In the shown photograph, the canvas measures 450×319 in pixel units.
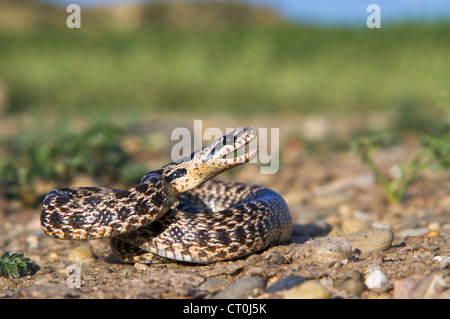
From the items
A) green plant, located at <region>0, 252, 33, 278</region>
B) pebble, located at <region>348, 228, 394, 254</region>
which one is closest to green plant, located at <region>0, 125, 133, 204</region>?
green plant, located at <region>0, 252, 33, 278</region>

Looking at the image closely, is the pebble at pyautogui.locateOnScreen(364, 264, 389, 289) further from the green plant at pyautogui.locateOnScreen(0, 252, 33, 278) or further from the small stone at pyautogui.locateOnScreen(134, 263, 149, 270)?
the green plant at pyautogui.locateOnScreen(0, 252, 33, 278)

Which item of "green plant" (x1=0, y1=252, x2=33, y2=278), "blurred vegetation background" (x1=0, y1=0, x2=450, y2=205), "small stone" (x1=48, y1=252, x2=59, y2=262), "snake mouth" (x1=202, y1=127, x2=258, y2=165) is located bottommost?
"small stone" (x1=48, y1=252, x2=59, y2=262)

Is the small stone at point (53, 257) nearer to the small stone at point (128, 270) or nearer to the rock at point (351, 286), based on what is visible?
the small stone at point (128, 270)

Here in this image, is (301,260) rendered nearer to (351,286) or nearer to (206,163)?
(351,286)

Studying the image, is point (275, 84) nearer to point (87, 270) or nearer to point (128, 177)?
point (128, 177)

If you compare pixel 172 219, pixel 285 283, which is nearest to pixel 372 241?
pixel 285 283

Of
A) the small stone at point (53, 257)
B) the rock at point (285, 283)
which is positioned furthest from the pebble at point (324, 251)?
the small stone at point (53, 257)

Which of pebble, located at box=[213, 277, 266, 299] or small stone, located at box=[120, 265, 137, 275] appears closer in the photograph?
pebble, located at box=[213, 277, 266, 299]

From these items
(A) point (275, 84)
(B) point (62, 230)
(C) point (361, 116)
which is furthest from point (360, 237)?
(A) point (275, 84)
